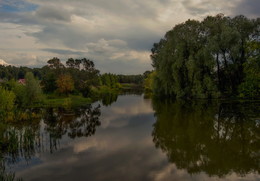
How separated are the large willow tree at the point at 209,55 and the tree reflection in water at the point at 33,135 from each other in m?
25.4

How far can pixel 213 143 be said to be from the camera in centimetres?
1546

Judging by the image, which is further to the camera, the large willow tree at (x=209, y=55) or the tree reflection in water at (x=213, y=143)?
the large willow tree at (x=209, y=55)

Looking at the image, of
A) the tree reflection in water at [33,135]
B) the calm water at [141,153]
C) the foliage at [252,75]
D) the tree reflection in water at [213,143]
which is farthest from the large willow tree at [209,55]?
the tree reflection in water at [33,135]

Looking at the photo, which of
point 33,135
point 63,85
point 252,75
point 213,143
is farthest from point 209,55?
point 33,135

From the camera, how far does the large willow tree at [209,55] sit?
40.7m

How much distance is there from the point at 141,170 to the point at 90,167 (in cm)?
277

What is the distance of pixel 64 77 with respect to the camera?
167 feet

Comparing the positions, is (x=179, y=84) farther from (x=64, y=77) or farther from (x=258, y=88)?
(x=64, y=77)

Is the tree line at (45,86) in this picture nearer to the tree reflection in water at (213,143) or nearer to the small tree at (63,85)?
the small tree at (63,85)

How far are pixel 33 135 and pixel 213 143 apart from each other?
12.4 metres

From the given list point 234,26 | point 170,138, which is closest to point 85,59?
point 234,26

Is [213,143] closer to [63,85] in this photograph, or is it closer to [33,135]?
[33,135]

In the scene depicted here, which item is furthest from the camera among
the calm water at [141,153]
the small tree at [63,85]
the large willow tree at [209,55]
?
the small tree at [63,85]

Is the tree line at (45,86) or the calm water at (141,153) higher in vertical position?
the tree line at (45,86)
